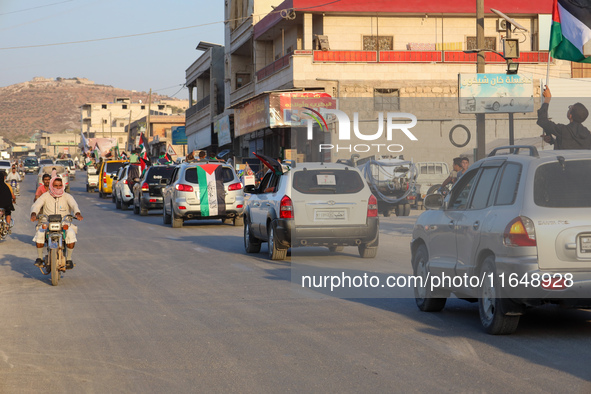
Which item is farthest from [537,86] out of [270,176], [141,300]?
[141,300]

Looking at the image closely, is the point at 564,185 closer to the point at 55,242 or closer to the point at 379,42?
the point at 55,242

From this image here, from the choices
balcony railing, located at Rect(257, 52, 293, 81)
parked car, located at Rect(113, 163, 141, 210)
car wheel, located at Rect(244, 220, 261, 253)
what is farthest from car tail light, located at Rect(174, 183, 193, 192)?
balcony railing, located at Rect(257, 52, 293, 81)

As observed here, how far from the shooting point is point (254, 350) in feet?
25.5

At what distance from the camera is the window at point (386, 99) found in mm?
44250

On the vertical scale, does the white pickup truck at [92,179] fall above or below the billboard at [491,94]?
below

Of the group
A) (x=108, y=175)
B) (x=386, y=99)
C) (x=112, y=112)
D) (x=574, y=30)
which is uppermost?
(x=112, y=112)

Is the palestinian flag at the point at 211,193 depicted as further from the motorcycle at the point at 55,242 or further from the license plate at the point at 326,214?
the motorcycle at the point at 55,242

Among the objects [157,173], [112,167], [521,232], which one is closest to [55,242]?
[521,232]

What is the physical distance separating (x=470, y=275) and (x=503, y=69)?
3890cm

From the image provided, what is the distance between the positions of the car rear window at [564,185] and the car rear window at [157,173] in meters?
24.6

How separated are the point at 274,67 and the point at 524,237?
129 feet

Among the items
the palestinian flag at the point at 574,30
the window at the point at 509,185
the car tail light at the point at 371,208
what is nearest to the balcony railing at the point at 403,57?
the palestinian flag at the point at 574,30

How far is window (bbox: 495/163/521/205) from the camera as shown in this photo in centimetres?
807

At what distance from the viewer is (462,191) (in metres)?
9.34
